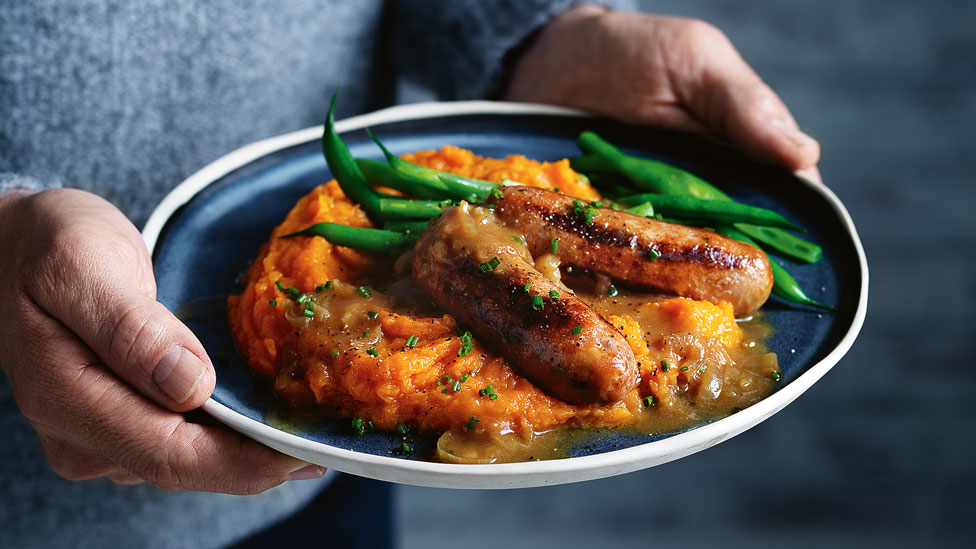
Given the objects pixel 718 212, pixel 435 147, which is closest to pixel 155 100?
pixel 435 147

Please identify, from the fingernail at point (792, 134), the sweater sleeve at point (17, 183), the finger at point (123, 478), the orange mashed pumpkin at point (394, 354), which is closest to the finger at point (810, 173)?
the fingernail at point (792, 134)

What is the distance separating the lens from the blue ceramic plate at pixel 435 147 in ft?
6.16

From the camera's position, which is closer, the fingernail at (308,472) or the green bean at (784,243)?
the fingernail at (308,472)

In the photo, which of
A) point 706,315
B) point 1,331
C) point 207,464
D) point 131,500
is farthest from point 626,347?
point 131,500

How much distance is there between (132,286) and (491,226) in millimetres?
1021

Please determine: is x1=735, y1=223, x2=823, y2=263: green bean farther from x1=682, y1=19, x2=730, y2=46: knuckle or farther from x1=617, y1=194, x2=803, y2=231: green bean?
x1=682, y1=19, x2=730, y2=46: knuckle

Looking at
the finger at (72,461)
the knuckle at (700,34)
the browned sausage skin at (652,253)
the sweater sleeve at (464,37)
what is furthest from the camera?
the sweater sleeve at (464,37)

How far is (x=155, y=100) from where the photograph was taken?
10.5 ft

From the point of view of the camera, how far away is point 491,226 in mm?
2391

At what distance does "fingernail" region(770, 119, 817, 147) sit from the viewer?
3014 mm

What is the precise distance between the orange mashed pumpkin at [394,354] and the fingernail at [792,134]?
989 millimetres

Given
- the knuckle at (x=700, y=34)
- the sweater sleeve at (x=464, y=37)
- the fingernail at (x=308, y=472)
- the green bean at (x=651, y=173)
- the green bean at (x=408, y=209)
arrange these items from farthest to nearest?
the sweater sleeve at (x=464, y=37), the knuckle at (x=700, y=34), the green bean at (x=651, y=173), the green bean at (x=408, y=209), the fingernail at (x=308, y=472)

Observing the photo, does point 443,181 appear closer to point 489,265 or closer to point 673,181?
point 489,265

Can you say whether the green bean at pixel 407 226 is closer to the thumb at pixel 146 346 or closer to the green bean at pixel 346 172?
the green bean at pixel 346 172
